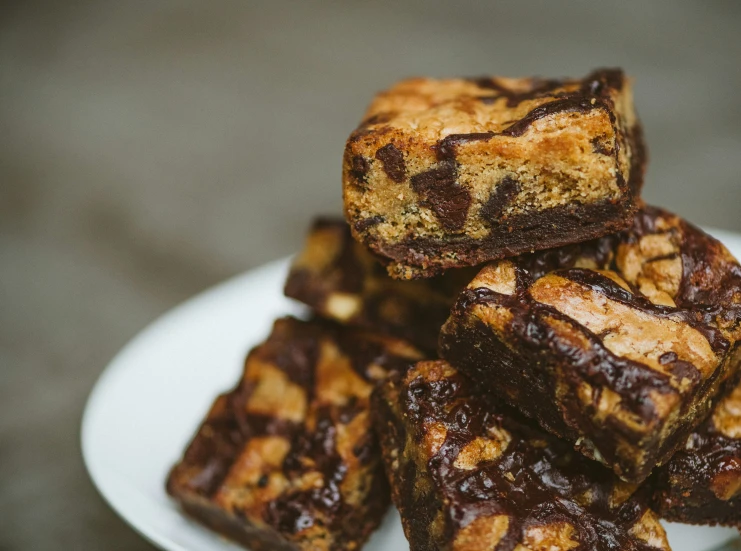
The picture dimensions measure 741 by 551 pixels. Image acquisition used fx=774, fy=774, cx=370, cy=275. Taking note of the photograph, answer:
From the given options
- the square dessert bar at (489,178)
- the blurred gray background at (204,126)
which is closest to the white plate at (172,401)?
the blurred gray background at (204,126)

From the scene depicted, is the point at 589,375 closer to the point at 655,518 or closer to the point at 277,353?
the point at 655,518

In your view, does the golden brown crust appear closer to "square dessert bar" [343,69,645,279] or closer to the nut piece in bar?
the nut piece in bar

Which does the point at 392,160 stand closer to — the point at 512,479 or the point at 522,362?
the point at 522,362

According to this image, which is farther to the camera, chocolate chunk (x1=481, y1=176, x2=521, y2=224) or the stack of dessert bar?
chocolate chunk (x1=481, y1=176, x2=521, y2=224)

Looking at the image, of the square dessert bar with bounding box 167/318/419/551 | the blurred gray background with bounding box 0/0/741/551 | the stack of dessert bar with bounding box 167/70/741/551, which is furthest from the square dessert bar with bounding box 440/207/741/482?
the blurred gray background with bounding box 0/0/741/551

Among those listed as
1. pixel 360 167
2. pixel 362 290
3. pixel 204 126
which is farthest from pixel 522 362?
pixel 204 126

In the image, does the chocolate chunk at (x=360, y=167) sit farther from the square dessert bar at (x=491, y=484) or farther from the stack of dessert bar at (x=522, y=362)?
the square dessert bar at (x=491, y=484)

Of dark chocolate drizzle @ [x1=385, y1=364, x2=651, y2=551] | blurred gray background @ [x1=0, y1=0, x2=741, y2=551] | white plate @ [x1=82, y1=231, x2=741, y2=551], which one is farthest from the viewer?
blurred gray background @ [x1=0, y1=0, x2=741, y2=551]
